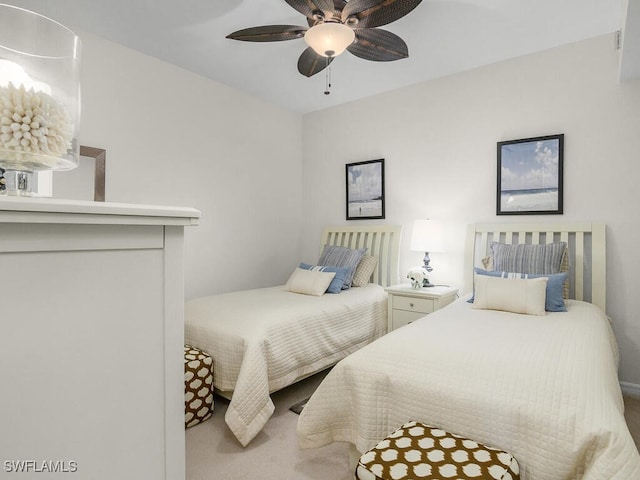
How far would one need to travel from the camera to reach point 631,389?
2668 millimetres

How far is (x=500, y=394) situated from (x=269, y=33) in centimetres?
221

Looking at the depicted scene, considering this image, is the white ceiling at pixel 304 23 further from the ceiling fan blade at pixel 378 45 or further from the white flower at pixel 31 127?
the white flower at pixel 31 127

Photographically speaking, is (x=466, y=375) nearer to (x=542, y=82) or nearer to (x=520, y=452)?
(x=520, y=452)

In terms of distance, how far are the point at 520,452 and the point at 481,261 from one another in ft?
6.84

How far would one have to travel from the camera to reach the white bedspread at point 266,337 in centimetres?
212

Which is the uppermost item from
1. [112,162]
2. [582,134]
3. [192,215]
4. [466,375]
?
[582,134]

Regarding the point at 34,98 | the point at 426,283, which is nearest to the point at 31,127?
the point at 34,98

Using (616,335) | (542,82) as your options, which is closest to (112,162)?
(542,82)

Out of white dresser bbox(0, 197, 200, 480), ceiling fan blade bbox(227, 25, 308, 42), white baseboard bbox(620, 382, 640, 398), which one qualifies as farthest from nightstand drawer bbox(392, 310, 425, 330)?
white dresser bbox(0, 197, 200, 480)

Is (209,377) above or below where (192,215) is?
below

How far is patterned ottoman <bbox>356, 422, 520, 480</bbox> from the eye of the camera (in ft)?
3.76

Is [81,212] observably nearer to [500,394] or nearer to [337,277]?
[500,394]

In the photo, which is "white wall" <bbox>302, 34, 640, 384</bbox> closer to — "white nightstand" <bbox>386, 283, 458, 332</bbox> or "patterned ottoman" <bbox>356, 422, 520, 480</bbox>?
"white nightstand" <bbox>386, 283, 458, 332</bbox>

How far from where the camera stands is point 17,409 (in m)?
0.49
